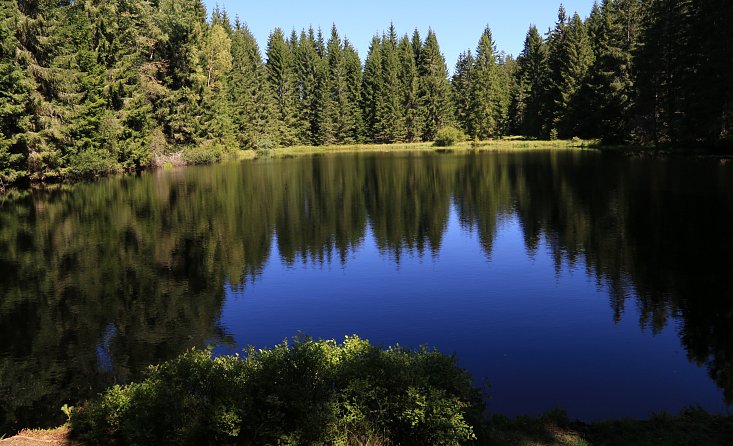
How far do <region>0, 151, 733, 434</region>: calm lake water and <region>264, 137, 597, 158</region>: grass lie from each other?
177ft

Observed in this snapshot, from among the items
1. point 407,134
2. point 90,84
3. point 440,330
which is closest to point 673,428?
point 440,330

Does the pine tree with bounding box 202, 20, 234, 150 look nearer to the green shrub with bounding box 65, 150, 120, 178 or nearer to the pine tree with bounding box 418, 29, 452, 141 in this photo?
the green shrub with bounding box 65, 150, 120, 178

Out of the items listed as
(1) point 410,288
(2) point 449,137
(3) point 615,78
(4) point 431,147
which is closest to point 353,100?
(4) point 431,147

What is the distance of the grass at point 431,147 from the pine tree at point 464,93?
25.6 ft

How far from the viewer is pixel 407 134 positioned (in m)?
115

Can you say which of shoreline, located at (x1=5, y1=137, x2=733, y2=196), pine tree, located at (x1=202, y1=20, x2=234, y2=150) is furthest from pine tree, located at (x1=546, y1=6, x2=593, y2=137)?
pine tree, located at (x1=202, y1=20, x2=234, y2=150)

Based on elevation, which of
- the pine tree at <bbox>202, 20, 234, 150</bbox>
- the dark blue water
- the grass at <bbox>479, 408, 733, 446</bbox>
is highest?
the pine tree at <bbox>202, 20, 234, 150</bbox>

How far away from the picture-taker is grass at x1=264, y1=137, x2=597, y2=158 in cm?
8706

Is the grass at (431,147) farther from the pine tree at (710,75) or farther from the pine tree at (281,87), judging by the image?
the pine tree at (710,75)

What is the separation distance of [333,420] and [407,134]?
111 meters

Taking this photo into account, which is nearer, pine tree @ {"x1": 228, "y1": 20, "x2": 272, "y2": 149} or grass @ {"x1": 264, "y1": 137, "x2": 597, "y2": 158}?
grass @ {"x1": 264, "y1": 137, "x2": 597, "y2": 158}

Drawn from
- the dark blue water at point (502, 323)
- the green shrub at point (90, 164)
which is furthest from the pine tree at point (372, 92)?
the dark blue water at point (502, 323)

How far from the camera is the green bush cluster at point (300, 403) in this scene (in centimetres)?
616

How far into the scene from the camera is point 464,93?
119 m
